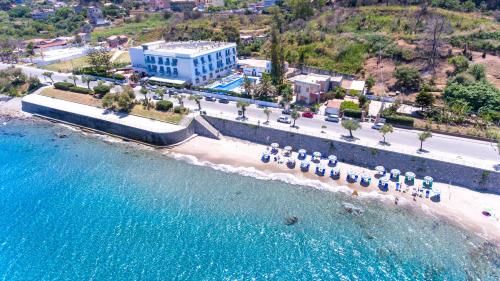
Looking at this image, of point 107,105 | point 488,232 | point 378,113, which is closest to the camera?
point 488,232

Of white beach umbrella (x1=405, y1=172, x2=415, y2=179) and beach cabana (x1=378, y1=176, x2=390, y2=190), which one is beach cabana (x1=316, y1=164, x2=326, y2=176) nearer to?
beach cabana (x1=378, y1=176, x2=390, y2=190)

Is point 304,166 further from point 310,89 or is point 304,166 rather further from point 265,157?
point 310,89

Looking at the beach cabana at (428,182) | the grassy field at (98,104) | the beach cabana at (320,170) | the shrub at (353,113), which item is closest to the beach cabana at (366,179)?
the beach cabana at (320,170)

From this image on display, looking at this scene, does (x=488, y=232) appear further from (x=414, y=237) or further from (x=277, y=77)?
(x=277, y=77)

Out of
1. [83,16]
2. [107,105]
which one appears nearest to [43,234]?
[107,105]

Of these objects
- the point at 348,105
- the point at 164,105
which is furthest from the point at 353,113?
the point at 164,105

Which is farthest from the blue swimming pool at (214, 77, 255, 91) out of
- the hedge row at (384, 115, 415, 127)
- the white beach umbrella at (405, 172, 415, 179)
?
the white beach umbrella at (405, 172, 415, 179)
